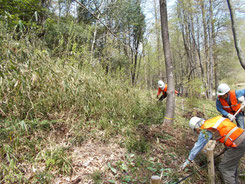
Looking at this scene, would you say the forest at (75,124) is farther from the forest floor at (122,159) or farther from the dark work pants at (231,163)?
the dark work pants at (231,163)

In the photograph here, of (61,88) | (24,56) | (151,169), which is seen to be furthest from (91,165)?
(24,56)

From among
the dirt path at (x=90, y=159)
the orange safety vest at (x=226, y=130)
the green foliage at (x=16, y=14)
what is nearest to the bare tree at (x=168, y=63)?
the orange safety vest at (x=226, y=130)

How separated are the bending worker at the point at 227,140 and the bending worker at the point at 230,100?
3.90 ft

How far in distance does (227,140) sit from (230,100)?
1.65 metres

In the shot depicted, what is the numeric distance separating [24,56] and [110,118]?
2.22 metres

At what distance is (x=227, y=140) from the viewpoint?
260 centimetres

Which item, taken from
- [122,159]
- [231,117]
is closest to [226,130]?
[231,117]

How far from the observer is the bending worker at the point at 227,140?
Answer: 8.42ft

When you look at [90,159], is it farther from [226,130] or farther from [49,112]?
[226,130]

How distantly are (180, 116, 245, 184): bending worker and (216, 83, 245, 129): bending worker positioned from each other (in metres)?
1.19

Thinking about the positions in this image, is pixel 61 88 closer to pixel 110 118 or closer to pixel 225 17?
pixel 110 118

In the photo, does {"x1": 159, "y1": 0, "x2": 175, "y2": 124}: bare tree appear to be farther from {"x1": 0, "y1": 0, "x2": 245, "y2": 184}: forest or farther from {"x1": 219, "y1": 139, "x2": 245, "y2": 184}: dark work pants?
{"x1": 219, "y1": 139, "x2": 245, "y2": 184}: dark work pants

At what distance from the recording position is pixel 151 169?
266 cm

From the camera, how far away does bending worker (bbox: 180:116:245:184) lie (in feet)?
8.42
